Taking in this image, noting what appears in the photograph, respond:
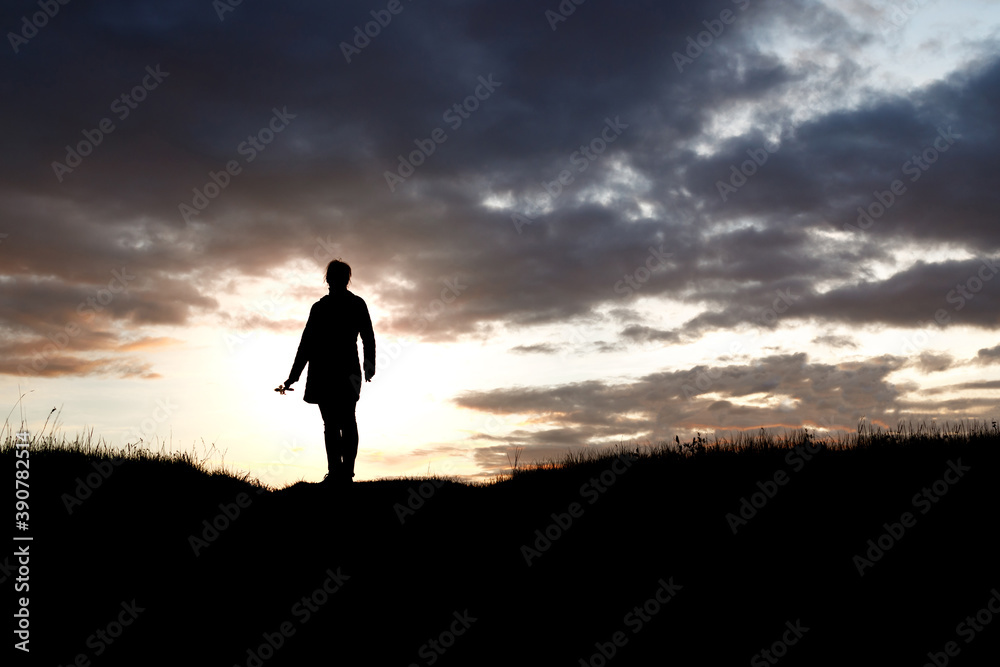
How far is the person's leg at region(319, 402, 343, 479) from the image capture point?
1147 centimetres

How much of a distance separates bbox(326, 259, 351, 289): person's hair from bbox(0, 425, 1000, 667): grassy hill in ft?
11.0

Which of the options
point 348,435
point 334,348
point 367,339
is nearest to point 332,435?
point 348,435

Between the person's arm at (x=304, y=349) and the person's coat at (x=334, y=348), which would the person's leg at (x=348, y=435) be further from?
the person's arm at (x=304, y=349)

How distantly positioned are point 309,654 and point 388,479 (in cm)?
631

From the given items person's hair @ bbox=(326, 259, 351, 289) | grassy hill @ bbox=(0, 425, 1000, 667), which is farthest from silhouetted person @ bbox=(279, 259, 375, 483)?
grassy hill @ bbox=(0, 425, 1000, 667)

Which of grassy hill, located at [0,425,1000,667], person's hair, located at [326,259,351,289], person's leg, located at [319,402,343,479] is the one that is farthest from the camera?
person's hair, located at [326,259,351,289]

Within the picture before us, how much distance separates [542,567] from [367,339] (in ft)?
17.0

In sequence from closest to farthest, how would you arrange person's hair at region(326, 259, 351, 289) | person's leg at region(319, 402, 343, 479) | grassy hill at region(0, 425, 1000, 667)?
grassy hill at region(0, 425, 1000, 667), person's leg at region(319, 402, 343, 479), person's hair at region(326, 259, 351, 289)

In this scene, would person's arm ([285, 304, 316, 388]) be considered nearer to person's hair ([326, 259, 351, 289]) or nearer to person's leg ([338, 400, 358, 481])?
person's hair ([326, 259, 351, 289])

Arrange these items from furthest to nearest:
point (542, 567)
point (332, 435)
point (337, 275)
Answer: point (337, 275)
point (332, 435)
point (542, 567)

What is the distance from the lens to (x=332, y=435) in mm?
A: 11492

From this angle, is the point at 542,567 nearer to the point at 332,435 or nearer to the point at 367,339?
the point at 332,435

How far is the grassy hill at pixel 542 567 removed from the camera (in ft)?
21.0

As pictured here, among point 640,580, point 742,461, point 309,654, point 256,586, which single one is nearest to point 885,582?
point 640,580
